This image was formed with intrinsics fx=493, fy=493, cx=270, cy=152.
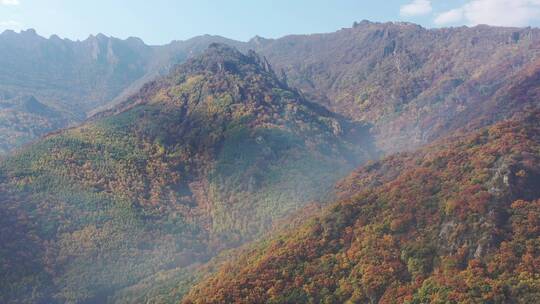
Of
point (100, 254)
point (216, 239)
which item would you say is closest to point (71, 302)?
point (100, 254)

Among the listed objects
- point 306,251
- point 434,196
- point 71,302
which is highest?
point 434,196

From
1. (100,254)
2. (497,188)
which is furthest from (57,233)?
(497,188)

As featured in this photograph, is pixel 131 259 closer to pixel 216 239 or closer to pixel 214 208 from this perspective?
pixel 216 239

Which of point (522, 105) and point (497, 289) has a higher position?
point (522, 105)

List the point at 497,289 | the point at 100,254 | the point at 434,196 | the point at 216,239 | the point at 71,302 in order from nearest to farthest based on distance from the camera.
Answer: the point at 497,289
the point at 434,196
the point at 71,302
the point at 100,254
the point at 216,239

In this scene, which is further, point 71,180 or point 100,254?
point 71,180

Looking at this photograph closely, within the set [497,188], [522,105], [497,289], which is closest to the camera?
[497,289]
